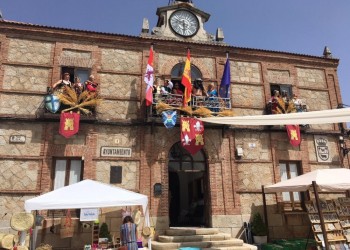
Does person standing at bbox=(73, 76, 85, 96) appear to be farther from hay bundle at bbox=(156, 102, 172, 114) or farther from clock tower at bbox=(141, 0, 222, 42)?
clock tower at bbox=(141, 0, 222, 42)

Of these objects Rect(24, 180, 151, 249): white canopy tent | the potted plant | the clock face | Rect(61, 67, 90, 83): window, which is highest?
the clock face

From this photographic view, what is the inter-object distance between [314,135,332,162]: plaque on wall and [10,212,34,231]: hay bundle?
11510 millimetres

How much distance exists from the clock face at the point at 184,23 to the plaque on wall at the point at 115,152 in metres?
6.00

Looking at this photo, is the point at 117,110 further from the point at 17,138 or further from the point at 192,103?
the point at 17,138

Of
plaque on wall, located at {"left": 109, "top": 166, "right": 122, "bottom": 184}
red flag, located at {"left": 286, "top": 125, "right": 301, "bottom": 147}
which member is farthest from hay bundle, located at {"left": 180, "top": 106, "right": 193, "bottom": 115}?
red flag, located at {"left": 286, "top": 125, "right": 301, "bottom": 147}

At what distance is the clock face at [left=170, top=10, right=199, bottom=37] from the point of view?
14461 mm

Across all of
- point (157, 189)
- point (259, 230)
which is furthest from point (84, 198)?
point (259, 230)

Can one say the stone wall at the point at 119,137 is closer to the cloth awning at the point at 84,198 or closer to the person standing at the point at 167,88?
the person standing at the point at 167,88

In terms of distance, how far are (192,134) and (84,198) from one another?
5.07 meters

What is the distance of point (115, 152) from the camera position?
39.0ft

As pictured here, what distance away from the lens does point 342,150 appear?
14.2 metres

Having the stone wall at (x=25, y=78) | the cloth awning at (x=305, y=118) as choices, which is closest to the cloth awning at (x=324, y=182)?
the cloth awning at (x=305, y=118)

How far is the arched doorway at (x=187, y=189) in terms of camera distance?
41.8 ft

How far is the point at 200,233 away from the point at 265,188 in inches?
118
